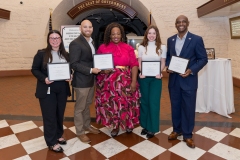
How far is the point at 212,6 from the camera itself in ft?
16.5

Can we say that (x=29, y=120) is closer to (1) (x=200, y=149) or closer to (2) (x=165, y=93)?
(1) (x=200, y=149)

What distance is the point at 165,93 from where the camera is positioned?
16.0ft

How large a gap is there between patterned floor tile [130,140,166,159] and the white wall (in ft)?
14.9

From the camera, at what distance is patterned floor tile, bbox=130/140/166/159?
2.27 meters

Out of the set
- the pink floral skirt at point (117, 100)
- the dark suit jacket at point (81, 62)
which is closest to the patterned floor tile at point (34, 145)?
the pink floral skirt at point (117, 100)

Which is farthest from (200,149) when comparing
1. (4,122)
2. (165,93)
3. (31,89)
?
(31,89)

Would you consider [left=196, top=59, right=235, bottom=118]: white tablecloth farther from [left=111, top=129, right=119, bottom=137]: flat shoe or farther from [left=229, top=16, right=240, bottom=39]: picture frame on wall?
[left=229, top=16, right=240, bottom=39]: picture frame on wall

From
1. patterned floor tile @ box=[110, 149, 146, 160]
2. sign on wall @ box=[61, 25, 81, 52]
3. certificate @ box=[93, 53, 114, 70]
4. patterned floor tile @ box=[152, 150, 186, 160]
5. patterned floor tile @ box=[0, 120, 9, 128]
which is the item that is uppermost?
sign on wall @ box=[61, 25, 81, 52]

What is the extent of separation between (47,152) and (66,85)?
2.66 ft

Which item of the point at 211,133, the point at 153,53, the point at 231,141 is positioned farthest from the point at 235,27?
the point at 153,53

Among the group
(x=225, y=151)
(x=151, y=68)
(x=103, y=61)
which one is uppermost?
(x=103, y=61)

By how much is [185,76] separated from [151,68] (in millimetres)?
403

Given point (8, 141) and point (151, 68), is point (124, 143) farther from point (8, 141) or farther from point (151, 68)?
point (8, 141)

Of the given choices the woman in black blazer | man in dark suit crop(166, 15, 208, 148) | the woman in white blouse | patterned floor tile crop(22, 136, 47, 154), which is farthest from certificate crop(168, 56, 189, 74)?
patterned floor tile crop(22, 136, 47, 154)
